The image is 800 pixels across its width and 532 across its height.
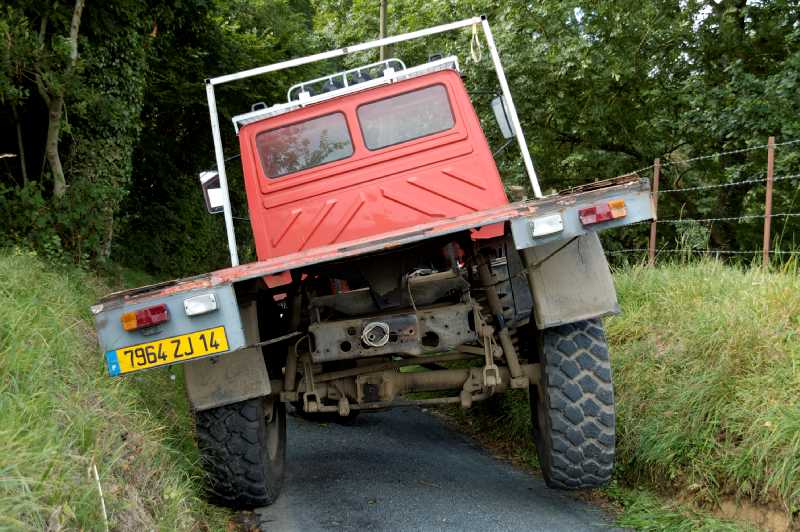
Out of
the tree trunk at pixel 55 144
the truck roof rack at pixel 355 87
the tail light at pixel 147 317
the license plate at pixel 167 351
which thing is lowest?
the license plate at pixel 167 351

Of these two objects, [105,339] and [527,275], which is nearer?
[105,339]

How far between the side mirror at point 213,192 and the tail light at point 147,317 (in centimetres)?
196

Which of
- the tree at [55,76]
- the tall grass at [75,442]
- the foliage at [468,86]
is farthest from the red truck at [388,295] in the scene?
the tree at [55,76]

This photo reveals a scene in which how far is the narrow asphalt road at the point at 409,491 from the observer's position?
14.6ft

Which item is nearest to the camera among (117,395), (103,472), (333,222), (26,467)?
(26,467)

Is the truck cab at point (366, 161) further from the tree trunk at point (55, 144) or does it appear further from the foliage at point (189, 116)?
the foliage at point (189, 116)

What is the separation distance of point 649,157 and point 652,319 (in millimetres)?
9821

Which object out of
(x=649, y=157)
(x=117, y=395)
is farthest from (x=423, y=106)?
(x=649, y=157)

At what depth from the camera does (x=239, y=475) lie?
14.9ft

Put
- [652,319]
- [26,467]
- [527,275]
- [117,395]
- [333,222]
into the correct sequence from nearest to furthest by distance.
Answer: [26,467] → [527,275] → [117,395] → [333,222] → [652,319]

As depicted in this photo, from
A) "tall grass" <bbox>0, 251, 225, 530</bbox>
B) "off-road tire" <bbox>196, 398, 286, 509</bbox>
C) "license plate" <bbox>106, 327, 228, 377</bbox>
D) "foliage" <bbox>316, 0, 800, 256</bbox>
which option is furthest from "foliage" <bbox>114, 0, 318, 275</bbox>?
"license plate" <bbox>106, 327, 228, 377</bbox>

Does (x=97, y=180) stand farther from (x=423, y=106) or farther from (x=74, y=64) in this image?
(x=423, y=106)

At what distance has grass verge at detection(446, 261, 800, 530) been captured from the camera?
13.2 feet

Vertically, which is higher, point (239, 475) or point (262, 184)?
point (262, 184)
